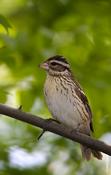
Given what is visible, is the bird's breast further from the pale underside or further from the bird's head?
the bird's head

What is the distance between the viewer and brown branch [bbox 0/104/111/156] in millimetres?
4211

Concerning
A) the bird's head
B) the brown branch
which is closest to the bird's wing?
the bird's head

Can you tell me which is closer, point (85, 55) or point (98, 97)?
point (98, 97)

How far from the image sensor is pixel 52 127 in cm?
442

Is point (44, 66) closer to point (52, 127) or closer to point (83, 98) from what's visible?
point (83, 98)

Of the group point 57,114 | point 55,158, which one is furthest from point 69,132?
point 55,158

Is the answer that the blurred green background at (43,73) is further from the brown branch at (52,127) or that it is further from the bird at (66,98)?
the brown branch at (52,127)

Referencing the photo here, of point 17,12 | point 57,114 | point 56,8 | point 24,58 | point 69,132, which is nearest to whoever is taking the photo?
point 69,132

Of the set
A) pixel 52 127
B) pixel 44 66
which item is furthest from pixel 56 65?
pixel 52 127

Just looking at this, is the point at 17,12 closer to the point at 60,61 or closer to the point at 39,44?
the point at 39,44

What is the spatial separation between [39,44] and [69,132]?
8.30 ft

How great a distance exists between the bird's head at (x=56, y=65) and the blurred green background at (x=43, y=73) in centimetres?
10

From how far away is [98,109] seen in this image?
6297 mm

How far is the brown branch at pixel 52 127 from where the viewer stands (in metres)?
4.21
